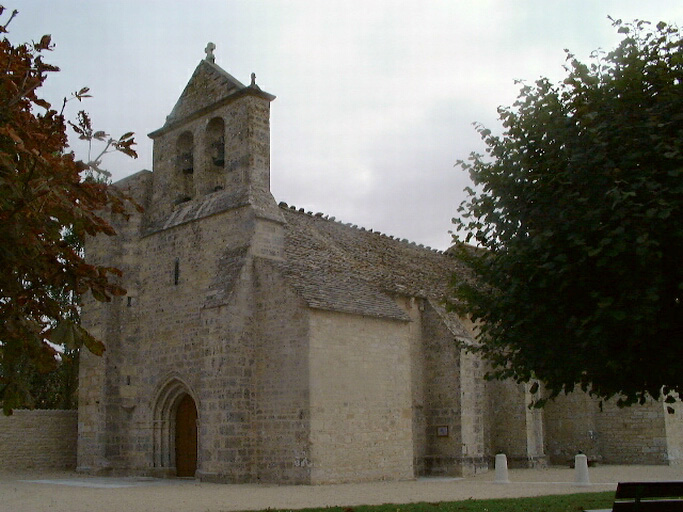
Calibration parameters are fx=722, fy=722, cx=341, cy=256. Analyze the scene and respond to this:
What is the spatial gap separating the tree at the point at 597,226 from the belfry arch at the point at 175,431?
39.0 ft

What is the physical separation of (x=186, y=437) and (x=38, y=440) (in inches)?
219

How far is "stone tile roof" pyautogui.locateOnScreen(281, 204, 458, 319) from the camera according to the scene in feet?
62.1

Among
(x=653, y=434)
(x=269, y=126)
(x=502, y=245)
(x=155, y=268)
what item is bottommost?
(x=653, y=434)

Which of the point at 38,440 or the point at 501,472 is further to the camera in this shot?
the point at 38,440

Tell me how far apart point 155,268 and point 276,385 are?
582 cm

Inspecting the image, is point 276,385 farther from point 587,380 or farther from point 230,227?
point 587,380

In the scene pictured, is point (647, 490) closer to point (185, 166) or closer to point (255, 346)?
point (255, 346)

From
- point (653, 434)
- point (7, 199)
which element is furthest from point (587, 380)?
point (653, 434)

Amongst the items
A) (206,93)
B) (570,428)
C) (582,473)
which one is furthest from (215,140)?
(570,428)

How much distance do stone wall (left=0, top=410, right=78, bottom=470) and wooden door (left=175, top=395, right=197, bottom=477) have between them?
16.3 ft

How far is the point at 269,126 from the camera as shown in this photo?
65.4 ft

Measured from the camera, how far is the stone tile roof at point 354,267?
18938 millimetres

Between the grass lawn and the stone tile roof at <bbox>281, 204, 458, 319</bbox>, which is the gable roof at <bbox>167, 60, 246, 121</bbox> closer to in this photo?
the stone tile roof at <bbox>281, 204, 458, 319</bbox>

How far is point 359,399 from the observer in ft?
61.2
